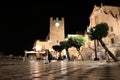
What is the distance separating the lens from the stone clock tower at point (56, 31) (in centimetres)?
12275

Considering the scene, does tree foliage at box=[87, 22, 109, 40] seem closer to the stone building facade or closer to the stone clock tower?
the stone building facade

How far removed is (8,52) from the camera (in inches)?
6093

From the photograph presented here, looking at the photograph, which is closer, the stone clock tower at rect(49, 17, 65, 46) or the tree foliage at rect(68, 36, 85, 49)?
the tree foliage at rect(68, 36, 85, 49)

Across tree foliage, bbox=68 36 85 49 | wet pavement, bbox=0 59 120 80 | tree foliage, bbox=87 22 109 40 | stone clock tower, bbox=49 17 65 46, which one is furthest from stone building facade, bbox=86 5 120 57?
wet pavement, bbox=0 59 120 80

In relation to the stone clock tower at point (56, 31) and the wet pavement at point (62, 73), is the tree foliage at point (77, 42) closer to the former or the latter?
the stone clock tower at point (56, 31)

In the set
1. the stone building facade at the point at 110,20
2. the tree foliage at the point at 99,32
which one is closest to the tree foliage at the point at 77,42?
the stone building facade at the point at 110,20

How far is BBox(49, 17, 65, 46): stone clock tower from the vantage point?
122750 mm

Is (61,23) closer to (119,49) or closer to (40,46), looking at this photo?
(40,46)

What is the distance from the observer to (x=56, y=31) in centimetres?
12331

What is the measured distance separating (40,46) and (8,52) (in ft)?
99.4

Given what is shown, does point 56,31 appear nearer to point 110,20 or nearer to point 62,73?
point 110,20

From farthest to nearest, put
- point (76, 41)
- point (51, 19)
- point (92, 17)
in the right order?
point (51, 19)
point (92, 17)
point (76, 41)

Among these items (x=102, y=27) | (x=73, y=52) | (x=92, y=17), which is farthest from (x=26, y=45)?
(x=102, y=27)

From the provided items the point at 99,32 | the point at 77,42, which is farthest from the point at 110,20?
the point at 99,32
